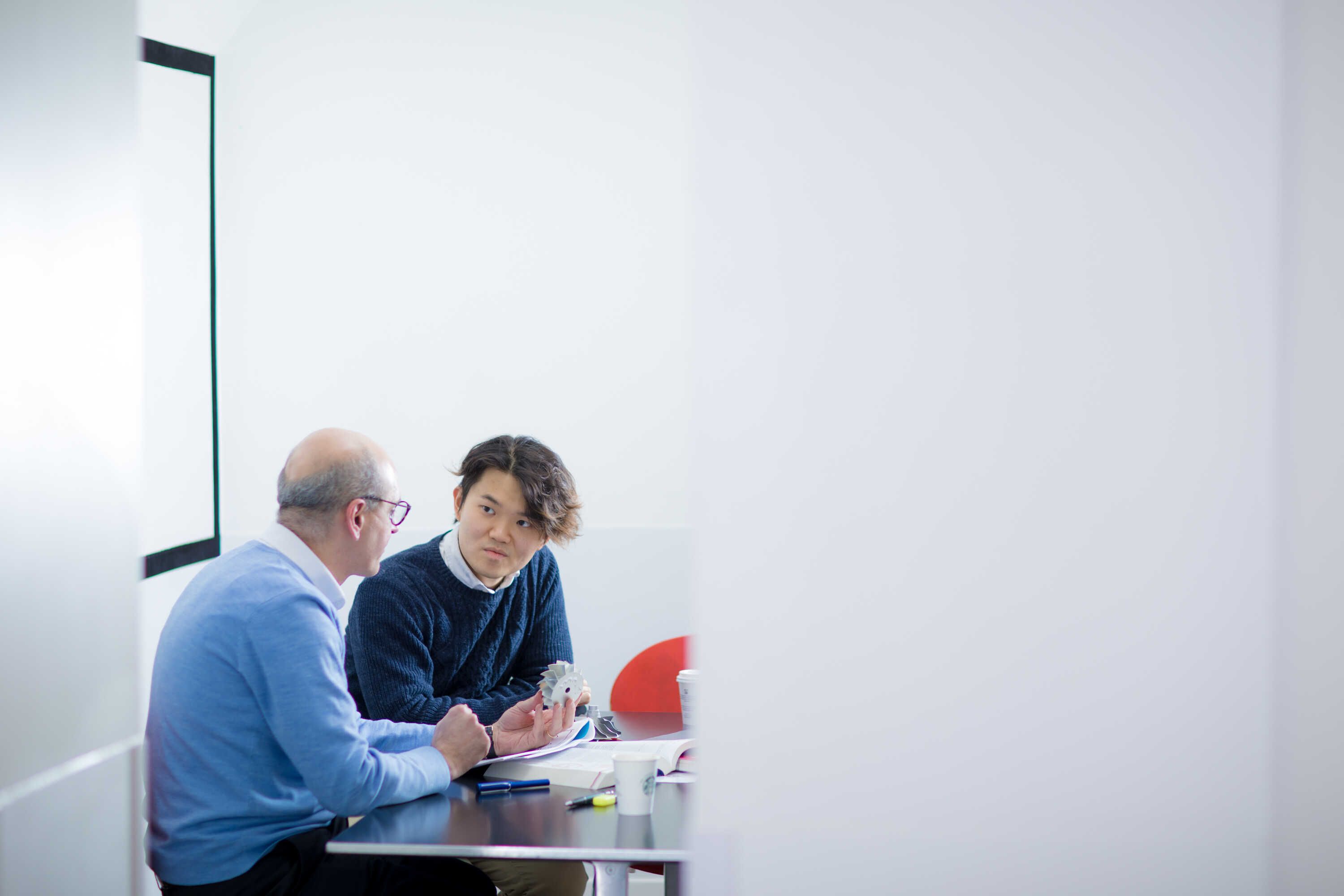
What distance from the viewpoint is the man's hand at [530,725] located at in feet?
5.86

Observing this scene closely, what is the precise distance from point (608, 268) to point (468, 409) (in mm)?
791

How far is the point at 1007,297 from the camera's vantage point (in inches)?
43.4

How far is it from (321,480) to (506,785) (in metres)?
0.65

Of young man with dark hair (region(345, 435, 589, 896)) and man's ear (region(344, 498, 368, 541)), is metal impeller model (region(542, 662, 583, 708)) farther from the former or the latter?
man's ear (region(344, 498, 368, 541))

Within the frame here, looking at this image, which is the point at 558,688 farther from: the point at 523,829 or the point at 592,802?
the point at 523,829

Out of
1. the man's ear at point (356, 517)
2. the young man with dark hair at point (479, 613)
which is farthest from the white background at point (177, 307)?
the man's ear at point (356, 517)

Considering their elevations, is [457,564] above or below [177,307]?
below

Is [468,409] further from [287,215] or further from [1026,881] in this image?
[1026,881]

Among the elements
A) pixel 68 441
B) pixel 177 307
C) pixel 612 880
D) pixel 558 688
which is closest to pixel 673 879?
pixel 612 880

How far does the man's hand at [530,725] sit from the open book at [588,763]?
3 centimetres

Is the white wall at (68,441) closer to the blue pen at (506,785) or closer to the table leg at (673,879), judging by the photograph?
the blue pen at (506,785)

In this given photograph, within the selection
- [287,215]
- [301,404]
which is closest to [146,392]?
[301,404]

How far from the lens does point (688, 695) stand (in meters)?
2.01

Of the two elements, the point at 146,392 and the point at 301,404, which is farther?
the point at 301,404
